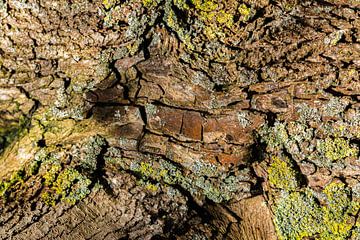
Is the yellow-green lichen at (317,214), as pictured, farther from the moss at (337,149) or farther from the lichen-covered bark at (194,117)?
the moss at (337,149)

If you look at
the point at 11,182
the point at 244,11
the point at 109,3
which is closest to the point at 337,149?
the point at 244,11

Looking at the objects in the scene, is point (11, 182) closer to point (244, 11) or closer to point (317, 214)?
point (244, 11)

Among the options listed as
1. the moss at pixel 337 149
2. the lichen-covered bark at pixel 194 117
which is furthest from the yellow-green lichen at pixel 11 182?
the moss at pixel 337 149

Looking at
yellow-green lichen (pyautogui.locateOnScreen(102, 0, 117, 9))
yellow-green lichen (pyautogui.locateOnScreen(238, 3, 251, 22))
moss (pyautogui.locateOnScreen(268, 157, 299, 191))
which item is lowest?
moss (pyautogui.locateOnScreen(268, 157, 299, 191))

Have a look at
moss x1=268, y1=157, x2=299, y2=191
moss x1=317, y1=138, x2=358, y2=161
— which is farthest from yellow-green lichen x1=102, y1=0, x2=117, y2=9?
moss x1=317, y1=138, x2=358, y2=161

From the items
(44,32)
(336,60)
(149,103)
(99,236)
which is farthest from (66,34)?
(336,60)

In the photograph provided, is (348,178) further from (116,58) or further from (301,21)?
(116,58)

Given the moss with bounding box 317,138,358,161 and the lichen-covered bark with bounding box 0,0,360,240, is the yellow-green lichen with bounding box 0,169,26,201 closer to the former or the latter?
the lichen-covered bark with bounding box 0,0,360,240
